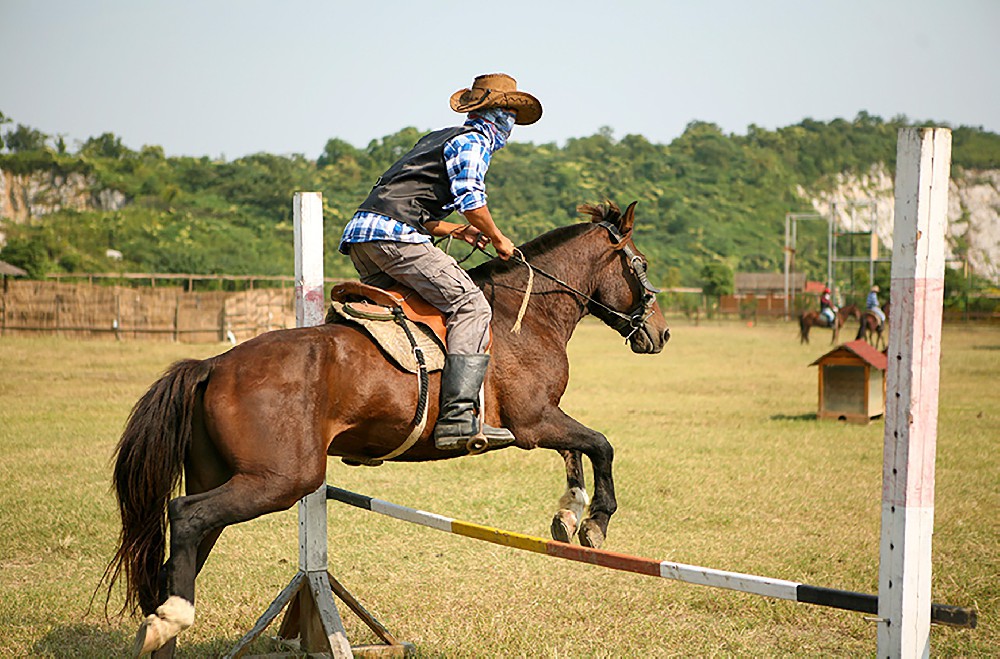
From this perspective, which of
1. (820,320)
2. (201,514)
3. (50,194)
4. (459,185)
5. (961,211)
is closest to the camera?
(201,514)

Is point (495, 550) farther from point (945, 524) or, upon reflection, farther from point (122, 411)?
point (122, 411)

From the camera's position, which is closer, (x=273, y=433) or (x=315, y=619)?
(x=273, y=433)

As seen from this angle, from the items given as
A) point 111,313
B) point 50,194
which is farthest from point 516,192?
point 111,313

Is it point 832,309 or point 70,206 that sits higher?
point 70,206

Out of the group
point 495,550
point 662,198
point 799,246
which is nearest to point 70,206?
point 662,198

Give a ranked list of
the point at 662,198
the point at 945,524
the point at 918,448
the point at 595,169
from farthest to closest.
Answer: the point at 595,169, the point at 662,198, the point at 945,524, the point at 918,448

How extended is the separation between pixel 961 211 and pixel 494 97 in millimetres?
142553

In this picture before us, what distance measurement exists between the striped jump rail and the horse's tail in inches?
52.1

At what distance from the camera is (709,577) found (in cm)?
402

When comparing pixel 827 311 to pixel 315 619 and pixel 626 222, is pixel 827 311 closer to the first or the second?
pixel 626 222

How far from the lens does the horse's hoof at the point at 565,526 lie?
5082 millimetres

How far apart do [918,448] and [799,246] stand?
115041 mm

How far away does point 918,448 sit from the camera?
11.6ft

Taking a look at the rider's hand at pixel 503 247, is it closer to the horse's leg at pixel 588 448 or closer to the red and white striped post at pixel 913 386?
the horse's leg at pixel 588 448
